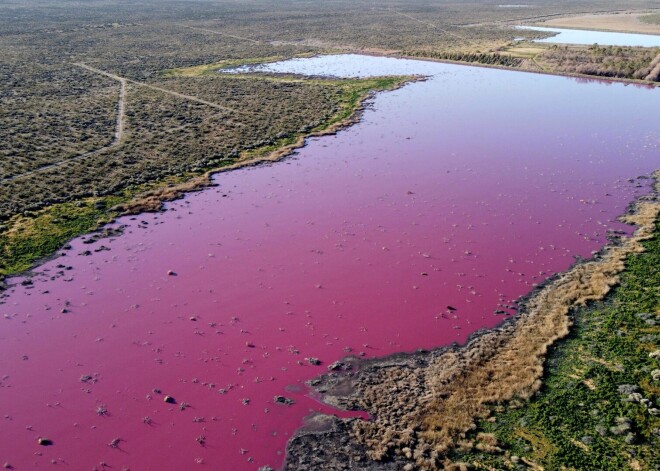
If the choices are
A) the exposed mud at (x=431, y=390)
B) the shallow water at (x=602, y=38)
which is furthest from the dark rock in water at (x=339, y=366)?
the shallow water at (x=602, y=38)

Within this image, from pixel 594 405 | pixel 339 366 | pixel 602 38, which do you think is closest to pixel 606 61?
pixel 602 38

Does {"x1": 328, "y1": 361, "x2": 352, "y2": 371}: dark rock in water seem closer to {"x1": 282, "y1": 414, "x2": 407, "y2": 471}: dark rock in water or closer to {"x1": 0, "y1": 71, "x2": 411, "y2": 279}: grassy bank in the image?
{"x1": 282, "y1": 414, "x2": 407, "y2": 471}: dark rock in water

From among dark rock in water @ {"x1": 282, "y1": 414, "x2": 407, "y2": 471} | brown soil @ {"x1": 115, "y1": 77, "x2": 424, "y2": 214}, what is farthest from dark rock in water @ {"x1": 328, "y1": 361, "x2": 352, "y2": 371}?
brown soil @ {"x1": 115, "y1": 77, "x2": 424, "y2": 214}

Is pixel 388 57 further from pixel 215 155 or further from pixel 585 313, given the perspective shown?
pixel 585 313

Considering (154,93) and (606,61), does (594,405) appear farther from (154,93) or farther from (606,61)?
(606,61)

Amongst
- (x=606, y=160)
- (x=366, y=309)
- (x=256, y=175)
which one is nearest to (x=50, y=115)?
(x=256, y=175)

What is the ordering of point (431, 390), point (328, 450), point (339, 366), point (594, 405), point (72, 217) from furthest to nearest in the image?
point (72, 217) < point (339, 366) < point (431, 390) < point (594, 405) < point (328, 450)

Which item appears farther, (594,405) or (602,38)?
(602,38)
